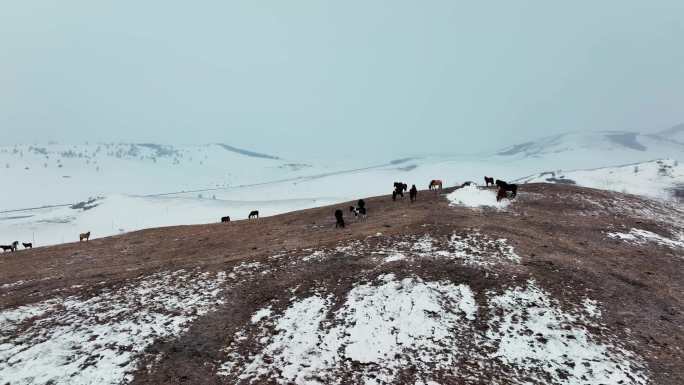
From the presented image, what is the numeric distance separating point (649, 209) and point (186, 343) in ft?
129

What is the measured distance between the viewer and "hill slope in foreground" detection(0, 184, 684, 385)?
14.1 m

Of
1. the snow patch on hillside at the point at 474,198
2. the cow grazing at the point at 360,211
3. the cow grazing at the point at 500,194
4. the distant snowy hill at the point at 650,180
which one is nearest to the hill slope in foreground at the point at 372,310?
the snow patch on hillside at the point at 474,198

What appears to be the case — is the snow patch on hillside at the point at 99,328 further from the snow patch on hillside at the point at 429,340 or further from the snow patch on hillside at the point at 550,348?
the snow patch on hillside at the point at 550,348

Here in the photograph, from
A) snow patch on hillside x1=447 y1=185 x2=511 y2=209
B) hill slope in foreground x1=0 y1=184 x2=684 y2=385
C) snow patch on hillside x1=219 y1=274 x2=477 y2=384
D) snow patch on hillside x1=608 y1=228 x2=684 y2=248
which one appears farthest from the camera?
snow patch on hillside x1=447 y1=185 x2=511 y2=209

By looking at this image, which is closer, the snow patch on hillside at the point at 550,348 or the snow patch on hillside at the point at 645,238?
the snow patch on hillside at the point at 550,348

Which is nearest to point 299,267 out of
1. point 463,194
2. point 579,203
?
point 463,194

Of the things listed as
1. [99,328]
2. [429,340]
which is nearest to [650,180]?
[429,340]

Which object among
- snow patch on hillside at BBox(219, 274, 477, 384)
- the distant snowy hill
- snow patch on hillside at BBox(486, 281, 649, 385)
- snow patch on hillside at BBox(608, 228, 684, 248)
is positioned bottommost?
the distant snowy hill

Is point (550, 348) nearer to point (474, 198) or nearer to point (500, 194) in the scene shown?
point (474, 198)

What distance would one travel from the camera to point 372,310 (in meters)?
17.1

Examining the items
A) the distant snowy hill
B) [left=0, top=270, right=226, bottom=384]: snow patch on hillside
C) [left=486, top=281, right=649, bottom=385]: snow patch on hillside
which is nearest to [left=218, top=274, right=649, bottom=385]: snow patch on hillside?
[left=486, top=281, right=649, bottom=385]: snow patch on hillside

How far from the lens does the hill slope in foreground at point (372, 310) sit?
1409 cm

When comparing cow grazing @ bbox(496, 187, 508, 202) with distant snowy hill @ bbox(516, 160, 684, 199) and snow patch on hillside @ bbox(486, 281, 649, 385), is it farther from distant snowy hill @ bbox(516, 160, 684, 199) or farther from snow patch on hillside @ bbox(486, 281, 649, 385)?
distant snowy hill @ bbox(516, 160, 684, 199)

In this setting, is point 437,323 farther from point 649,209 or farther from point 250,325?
point 649,209
